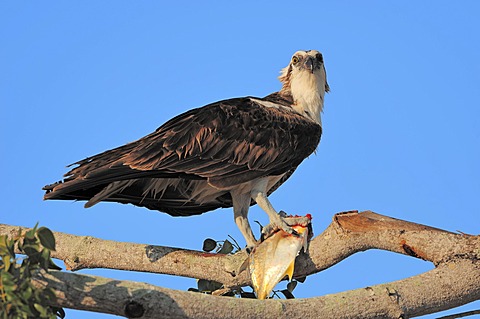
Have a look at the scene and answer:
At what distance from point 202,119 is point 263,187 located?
86 cm

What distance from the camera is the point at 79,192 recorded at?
273 inches

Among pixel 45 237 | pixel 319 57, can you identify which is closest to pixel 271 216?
pixel 319 57

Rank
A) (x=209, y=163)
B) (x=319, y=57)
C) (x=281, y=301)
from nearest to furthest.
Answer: (x=281, y=301) → (x=209, y=163) → (x=319, y=57)

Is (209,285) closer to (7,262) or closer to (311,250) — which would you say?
(311,250)

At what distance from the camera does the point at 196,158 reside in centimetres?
713

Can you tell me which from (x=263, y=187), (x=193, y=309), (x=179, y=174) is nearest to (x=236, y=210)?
(x=263, y=187)

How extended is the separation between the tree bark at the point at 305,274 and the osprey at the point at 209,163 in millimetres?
465

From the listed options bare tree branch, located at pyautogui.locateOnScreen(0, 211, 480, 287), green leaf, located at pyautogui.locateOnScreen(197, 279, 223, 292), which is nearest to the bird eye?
bare tree branch, located at pyautogui.locateOnScreen(0, 211, 480, 287)

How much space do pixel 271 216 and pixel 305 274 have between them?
0.70 m

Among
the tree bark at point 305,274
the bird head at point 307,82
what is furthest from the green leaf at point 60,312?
the bird head at point 307,82

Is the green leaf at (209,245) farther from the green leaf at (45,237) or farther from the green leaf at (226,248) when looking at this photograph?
the green leaf at (45,237)

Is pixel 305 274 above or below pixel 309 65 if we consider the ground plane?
below

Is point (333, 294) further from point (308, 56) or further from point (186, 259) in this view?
point (308, 56)

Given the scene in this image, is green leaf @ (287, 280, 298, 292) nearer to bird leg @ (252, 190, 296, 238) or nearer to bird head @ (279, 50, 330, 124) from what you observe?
bird leg @ (252, 190, 296, 238)
